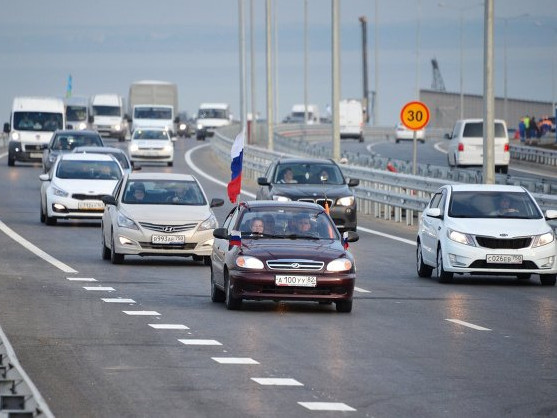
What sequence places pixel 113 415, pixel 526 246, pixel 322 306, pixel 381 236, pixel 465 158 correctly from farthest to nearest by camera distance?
pixel 465 158 < pixel 381 236 < pixel 526 246 < pixel 322 306 < pixel 113 415

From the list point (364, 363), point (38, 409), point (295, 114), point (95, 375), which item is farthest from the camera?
point (295, 114)

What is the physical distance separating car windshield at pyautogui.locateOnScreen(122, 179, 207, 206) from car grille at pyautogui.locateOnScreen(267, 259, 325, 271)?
8.98 meters

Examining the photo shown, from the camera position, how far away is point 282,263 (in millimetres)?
18719

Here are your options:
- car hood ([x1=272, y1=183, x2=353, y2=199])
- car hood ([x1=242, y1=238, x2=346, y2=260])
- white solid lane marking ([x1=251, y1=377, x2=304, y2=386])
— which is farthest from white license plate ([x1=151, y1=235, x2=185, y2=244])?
white solid lane marking ([x1=251, y1=377, x2=304, y2=386])

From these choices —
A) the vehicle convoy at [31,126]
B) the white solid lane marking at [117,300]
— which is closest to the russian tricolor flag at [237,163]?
the white solid lane marking at [117,300]

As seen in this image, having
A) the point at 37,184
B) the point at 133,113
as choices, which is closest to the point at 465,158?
the point at 37,184

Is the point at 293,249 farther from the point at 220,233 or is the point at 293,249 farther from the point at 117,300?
the point at 117,300

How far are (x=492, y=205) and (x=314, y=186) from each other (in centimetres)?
1045

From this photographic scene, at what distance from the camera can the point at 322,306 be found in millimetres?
20188

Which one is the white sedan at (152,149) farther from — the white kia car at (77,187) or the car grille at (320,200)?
the car grille at (320,200)

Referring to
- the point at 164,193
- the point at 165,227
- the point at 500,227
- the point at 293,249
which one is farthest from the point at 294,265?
the point at 164,193

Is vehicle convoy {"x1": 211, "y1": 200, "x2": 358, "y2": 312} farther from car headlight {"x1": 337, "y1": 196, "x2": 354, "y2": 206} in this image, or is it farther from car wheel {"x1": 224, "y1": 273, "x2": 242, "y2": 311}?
car headlight {"x1": 337, "y1": 196, "x2": 354, "y2": 206}

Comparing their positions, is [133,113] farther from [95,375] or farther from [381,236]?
[95,375]

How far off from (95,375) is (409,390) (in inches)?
93.9
